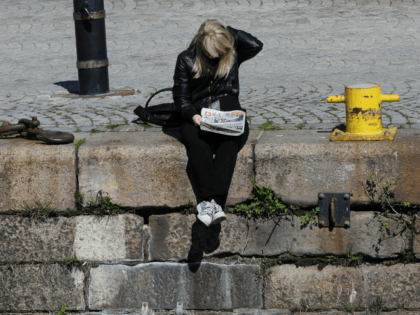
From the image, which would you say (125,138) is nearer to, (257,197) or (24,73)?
(257,197)

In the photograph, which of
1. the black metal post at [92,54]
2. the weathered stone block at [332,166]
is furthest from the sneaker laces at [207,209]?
the black metal post at [92,54]

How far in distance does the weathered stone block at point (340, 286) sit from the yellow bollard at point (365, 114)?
2.86ft

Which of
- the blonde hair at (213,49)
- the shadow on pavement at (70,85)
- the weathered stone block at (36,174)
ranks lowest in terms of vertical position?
the weathered stone block at (36,174)

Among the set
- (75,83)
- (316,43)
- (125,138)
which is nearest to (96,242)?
(125,138)

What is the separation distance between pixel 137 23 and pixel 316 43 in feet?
11.7

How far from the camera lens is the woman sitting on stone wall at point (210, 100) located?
3.81 m

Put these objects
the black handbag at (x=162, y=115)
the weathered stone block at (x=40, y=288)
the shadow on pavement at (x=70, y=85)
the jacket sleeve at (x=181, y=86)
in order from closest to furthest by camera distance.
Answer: the jacket sleeve at (x=181, y=86), the weathered stone block at (x=40, y=288), the black handbag at (x=162, y=115), the shadow on pavement at (x=70, y=85)

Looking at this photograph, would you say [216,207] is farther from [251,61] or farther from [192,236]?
[251,61]

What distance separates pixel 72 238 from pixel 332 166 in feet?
5.83

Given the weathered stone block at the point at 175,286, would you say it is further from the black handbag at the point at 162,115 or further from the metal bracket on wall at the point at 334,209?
the black handbag at the point at 162,115

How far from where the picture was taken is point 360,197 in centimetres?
389

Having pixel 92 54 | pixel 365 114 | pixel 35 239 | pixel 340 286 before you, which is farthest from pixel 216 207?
pixel 92 54

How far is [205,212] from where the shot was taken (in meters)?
3.77

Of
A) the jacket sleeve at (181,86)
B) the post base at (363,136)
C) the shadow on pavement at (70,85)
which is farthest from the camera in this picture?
the shadow on pavement at (70,85)
